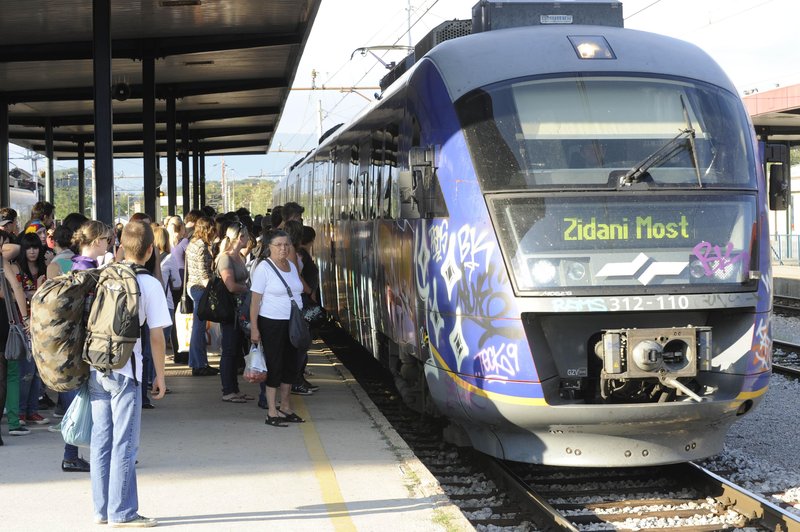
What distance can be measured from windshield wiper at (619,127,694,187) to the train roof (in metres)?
0.55

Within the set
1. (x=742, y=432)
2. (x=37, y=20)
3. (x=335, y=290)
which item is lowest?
(x=742, y=432)

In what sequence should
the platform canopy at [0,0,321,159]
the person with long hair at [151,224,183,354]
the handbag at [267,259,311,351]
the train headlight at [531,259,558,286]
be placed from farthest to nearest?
the platform canopy at [0,0,321,159] < the person with long hair at [151,224,183,354] < the handbag at [267,259,311,351] < the train headlight at [531,259,558,286]

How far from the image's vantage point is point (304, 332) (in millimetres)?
9344

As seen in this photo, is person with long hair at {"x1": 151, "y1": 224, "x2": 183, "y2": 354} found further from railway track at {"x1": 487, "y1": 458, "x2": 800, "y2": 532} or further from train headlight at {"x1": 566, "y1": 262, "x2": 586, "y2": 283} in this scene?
train headlight at {"x1": 566, "y1": 262, "x2": 586, "y2": 283}

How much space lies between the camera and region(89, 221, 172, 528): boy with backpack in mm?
6102

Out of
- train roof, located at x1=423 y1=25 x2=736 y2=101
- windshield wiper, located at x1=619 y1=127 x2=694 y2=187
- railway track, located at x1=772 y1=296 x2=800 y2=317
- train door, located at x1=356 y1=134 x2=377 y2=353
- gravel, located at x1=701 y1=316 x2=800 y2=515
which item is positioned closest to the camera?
windshield wiper, located at x1=619 y1=127 x2=694 y2=187

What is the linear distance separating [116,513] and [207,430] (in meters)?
3.20

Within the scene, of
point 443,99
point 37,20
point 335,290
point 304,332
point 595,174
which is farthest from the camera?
point 37,20

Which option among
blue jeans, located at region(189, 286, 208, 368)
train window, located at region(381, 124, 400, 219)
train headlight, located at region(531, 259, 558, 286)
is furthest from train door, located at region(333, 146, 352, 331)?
train headlight, located at region(531, 259, 558, 286)

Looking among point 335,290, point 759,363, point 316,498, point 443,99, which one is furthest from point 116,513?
point 335,290

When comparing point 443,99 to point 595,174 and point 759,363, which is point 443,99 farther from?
point 759,363

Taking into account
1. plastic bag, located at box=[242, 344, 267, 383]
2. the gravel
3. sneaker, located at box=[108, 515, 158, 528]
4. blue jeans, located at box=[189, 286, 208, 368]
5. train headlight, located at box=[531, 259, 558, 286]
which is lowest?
the gravel

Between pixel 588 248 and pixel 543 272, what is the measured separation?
0.36 meters

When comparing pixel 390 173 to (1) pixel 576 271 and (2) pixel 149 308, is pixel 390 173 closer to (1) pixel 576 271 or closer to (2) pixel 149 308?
(1) pixel 576 271
